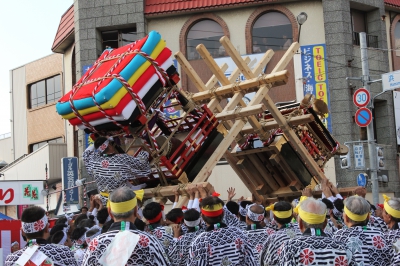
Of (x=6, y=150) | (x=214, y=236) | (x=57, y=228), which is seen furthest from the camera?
(x=6, y=150)

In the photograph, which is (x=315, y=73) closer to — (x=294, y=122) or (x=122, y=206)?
(x=294, y=122)

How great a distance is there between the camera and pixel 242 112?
33.2 feet

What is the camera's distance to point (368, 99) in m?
18.9

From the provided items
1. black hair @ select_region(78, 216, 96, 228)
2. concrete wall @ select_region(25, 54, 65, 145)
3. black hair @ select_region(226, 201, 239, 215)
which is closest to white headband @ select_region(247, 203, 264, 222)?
black hair @ select_region(226, 201, 239, 215)

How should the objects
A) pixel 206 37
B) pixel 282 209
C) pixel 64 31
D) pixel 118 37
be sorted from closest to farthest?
pixel 282 209 < pixel 206 37 < pixel 118 37 < pixel 64 31

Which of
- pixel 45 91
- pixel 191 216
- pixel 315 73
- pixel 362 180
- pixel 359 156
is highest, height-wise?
pixel 45 91

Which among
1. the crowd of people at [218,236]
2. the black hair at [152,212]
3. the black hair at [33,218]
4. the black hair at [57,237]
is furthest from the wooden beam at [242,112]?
the black hair at [33,218]

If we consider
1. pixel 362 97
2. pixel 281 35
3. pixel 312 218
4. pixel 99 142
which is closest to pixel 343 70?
pixel 281 35

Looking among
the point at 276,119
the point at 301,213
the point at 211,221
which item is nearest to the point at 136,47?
the point at 276,119

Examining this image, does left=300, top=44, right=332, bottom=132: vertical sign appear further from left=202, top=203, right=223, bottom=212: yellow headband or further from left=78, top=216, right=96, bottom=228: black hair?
left=202, top=203, right=223, bottom=212: yellow headband

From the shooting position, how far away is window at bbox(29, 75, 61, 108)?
30.6 metres

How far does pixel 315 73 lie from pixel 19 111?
1656cm

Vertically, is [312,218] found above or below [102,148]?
below

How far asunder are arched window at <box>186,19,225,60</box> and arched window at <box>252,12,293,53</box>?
3.99 feet
